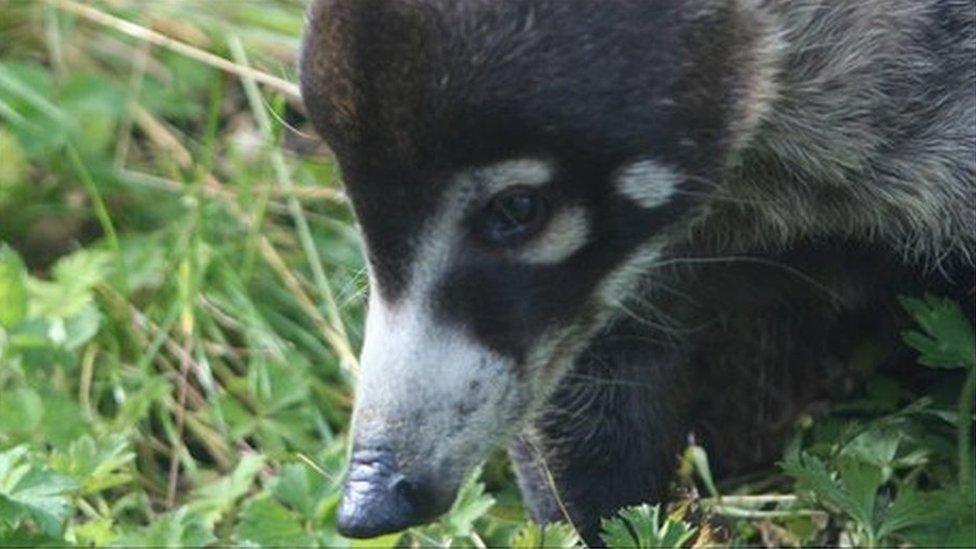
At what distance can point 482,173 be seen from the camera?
3.00m

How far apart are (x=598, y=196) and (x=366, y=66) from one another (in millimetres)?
349

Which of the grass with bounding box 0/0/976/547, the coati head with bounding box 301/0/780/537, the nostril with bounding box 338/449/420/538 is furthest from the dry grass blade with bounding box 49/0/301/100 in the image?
the nostril with bounding box 338/449/420/538

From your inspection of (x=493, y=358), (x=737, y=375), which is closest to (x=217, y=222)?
(x=737, y=375)

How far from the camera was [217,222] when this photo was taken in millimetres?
4539

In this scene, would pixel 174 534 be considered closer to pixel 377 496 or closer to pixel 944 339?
pixel 377 496

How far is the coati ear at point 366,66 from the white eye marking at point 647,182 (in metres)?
0.30

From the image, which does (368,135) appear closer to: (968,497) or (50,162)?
(968,497)

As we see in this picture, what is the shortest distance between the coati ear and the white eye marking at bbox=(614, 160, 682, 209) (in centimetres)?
30

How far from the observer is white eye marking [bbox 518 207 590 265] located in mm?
3094

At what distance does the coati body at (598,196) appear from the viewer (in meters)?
2.99

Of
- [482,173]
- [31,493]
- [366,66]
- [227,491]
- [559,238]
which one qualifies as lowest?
[227,491]

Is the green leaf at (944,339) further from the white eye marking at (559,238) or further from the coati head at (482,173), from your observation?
the white eye marking at (559,238)

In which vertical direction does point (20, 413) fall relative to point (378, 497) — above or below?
below

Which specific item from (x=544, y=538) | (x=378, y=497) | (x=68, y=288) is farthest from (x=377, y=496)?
(x=68, y=288)
